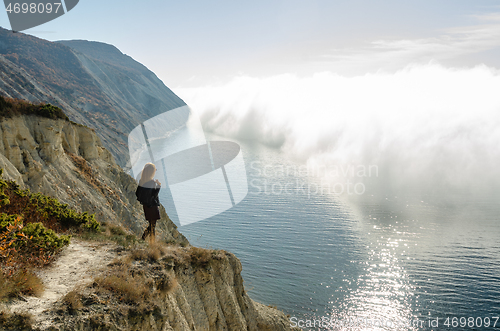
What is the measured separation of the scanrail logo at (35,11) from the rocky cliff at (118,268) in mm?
7449

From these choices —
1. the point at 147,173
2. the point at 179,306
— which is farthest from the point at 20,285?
the point at 179,306

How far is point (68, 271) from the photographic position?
6.85m

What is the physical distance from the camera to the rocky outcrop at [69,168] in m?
16.2

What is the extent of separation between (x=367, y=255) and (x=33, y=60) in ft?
401

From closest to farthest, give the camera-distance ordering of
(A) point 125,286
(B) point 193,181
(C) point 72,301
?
1. (C) point 72,301
2. (A) point 125,286
3. (B) point 193,181

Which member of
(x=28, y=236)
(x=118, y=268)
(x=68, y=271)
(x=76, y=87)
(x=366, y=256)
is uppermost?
(x=76, y=87)

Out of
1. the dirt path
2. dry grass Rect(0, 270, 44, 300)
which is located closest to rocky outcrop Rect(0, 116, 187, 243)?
the dirt path

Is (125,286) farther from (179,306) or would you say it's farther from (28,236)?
(179,306)

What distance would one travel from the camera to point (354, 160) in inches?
3841

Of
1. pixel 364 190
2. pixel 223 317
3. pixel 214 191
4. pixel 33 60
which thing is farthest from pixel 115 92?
pixel 223 317

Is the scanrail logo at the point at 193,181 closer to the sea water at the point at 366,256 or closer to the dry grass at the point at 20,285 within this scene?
the sea water at the point at 366,256

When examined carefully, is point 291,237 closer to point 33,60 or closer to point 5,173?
point 5,173

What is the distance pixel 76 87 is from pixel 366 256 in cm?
10889

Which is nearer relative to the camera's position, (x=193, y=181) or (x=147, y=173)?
(x=147, y=173)
